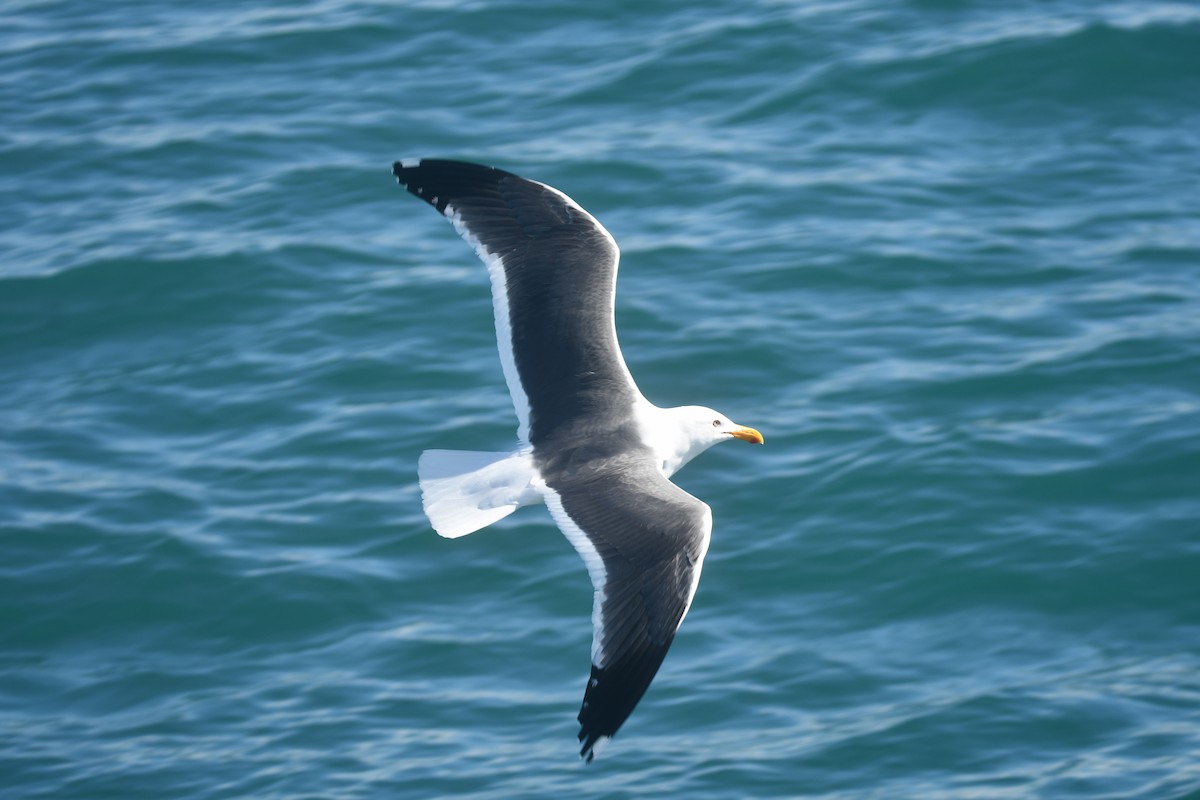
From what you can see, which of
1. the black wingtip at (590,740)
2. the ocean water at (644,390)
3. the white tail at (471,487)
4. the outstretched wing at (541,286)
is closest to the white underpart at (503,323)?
the outstretched wing at (541,286)

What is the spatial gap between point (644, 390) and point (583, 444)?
8.99 feet

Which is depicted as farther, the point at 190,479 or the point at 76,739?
the point at 190,479

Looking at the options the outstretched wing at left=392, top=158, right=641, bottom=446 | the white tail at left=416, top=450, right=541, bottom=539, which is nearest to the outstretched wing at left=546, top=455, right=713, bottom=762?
the white tail at left=416, top=450, right=541, bottom=539

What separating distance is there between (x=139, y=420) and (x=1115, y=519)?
213 inches

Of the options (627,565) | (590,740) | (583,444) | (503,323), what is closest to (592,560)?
(627,565)

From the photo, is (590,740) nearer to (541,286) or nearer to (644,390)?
(541,286)

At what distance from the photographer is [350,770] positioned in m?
7.75

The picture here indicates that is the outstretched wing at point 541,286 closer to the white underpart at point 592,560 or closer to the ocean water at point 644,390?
the white underpart at point 592,560

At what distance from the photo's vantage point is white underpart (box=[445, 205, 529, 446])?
7395 mm

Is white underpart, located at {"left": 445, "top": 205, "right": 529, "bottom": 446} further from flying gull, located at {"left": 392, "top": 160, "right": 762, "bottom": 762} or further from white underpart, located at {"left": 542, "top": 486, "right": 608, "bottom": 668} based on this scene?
white underpart, located at {"left": 542, "top": 486, "right": 608, "bottom": 668}

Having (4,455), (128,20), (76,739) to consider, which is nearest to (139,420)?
(4,455)

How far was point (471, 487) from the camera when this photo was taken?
6.78 metres

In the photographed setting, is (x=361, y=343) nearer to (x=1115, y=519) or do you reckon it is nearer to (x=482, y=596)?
(x=482, y=596)

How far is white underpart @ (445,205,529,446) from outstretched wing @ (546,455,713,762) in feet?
2.32
